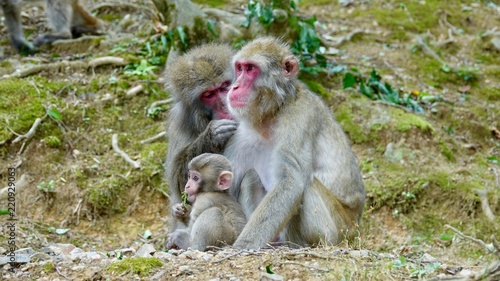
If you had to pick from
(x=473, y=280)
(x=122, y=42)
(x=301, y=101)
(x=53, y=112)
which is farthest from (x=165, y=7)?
(x=473, y=280)

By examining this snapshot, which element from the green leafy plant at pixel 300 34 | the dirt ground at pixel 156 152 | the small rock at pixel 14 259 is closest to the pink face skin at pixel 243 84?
the dirt ground at pixel 156 152

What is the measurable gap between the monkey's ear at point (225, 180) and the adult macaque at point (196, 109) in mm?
→ 403

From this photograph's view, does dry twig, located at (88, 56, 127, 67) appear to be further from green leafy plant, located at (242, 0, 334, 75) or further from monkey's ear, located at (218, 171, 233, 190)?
monkey's ear, located at (218, 171, 233, 190)

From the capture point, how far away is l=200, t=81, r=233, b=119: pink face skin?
635 cm

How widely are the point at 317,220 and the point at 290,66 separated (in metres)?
1.25

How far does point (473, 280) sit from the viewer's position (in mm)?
3723

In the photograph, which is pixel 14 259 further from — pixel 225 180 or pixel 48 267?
pixel 225 180

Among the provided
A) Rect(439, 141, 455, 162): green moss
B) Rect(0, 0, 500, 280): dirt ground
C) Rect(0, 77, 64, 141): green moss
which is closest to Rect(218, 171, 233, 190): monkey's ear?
Rect(0, 0, 500, 280): dirt ground

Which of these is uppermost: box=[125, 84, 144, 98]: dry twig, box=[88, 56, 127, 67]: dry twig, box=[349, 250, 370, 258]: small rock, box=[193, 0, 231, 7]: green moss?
box=[193, 0, 231, 7]: green moss

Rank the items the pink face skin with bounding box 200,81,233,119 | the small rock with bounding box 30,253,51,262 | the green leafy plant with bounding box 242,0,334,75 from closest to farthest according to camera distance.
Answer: the small rock with bounding box 30,253,51,262 < the pink face skin with bounding box 200,81,233,119 < the green leafy plant with bounding box 242,0,334,75

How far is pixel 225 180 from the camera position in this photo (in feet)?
19.3

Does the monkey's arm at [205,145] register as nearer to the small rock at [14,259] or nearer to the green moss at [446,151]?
the small rock at [14,259]

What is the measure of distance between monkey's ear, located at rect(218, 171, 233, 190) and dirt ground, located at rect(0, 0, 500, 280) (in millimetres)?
835

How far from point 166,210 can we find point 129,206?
43cm
